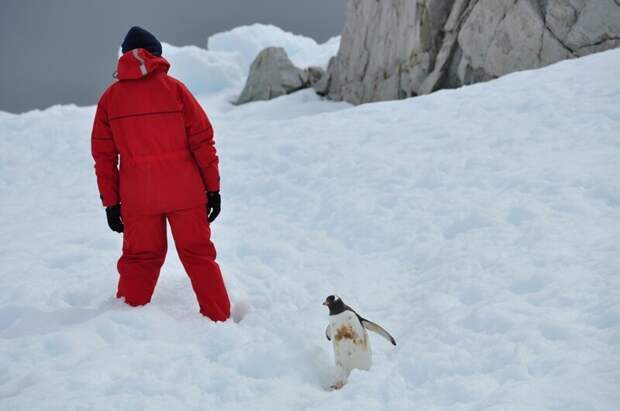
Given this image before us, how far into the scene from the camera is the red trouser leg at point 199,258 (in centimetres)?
375

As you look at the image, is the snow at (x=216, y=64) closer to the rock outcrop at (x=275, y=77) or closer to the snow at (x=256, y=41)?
the snow at (x=256, y=41)

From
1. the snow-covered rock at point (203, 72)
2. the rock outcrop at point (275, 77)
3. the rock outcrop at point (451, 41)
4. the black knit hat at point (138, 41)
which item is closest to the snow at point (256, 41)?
the snow-covered rock at point (203, 72)

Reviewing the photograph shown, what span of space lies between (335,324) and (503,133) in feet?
14.0

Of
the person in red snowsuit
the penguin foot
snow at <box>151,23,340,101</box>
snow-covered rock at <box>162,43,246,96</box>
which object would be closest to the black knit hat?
the person in red snowsuit

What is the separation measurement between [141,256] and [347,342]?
1597 mm

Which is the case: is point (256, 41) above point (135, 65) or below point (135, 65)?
below

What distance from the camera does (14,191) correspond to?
795 cm

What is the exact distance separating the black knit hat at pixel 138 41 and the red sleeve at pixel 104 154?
0.39 meters

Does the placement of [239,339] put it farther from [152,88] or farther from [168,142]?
[152,88]

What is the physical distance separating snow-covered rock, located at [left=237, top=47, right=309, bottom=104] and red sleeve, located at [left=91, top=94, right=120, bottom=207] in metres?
22.3

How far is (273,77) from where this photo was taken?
26.1 m

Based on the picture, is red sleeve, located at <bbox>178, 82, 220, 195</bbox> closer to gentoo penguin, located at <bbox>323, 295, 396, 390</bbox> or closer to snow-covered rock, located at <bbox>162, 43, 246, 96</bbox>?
gentoo penguin, located at <bbox>323, 295, 396, 390</bbox>

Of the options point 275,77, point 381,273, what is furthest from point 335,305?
point 275,77

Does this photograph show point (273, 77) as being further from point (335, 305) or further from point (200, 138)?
point (335, 305)
